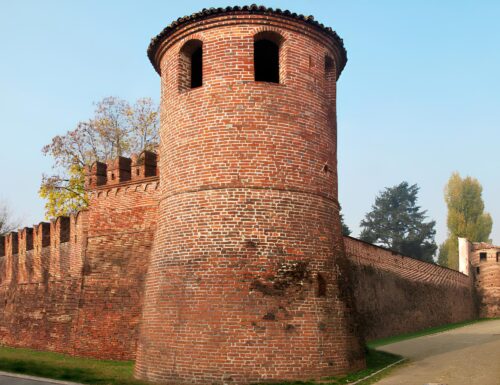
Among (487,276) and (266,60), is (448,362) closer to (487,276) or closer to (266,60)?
(266,60)

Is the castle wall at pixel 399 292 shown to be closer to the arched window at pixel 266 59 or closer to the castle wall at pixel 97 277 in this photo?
the arched window at pixel 266 59

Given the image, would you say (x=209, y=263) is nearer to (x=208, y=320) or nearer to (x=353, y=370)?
(x=208, y=320)

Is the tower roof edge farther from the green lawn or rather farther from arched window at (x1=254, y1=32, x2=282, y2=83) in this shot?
the green lawn

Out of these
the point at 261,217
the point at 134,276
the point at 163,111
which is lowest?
the point at 134,276

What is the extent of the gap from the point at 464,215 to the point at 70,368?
3842 centimetres

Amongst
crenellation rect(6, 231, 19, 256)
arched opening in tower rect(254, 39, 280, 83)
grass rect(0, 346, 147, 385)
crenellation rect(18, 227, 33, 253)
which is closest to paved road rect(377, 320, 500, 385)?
grass rect(0, 346, 147, 385)

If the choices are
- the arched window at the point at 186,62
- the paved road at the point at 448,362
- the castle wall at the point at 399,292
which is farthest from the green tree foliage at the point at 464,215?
the arched window at the point at 186,62

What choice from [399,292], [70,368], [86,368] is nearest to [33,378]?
[70,368]

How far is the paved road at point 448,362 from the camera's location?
958 cm

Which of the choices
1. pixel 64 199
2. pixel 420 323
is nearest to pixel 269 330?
pixel 420 323

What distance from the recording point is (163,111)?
11.7 metres

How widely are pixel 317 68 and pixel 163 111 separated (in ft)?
11.0

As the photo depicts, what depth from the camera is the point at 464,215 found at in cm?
4397

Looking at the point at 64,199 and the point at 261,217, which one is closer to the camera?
the point at 261,217
